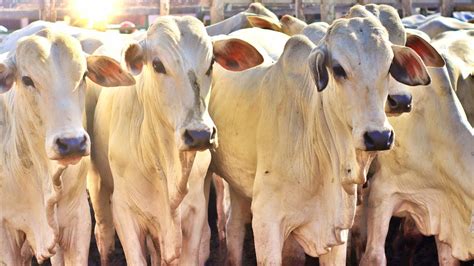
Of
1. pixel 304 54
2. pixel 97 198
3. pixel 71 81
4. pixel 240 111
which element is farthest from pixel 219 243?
pixel 71 81

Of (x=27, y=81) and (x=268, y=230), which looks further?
(x=268, y=230)

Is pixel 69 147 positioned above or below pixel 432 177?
above

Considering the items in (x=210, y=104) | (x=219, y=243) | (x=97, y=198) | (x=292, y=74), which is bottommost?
(x=219, y=243)

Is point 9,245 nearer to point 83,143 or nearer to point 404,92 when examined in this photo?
point 83,143

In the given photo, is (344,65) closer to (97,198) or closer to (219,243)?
(97,198)

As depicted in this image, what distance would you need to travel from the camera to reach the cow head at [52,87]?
5.25 meters

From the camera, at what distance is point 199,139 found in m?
5.30

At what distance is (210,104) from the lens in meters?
6.90

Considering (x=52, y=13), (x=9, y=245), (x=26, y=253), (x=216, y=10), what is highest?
(x=9, y=245)

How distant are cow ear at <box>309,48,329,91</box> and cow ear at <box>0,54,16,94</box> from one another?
1.62 metres

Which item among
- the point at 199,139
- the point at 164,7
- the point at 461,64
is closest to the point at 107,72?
the point at 199,139

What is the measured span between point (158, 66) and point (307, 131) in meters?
1.03

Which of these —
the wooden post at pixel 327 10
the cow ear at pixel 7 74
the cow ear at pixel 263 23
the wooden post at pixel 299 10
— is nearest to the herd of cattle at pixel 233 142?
the cow ear at pixel 7 74

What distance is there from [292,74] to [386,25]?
0.67 m
